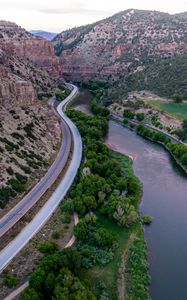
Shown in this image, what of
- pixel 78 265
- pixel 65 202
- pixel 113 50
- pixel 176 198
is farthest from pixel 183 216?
pixel 113 50

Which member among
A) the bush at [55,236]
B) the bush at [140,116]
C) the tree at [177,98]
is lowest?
the bush at [140,116]

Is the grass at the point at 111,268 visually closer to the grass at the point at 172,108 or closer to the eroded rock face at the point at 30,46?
the grass at the point at 172,108

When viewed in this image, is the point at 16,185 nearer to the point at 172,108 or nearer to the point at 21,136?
the point at 21,136

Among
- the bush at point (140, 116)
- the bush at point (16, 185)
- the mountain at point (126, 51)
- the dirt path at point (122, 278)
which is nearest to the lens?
the dirt path at point (122, 278)

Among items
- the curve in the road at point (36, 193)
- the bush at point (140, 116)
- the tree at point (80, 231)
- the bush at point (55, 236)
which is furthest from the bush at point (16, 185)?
the bush at point (140, 116)

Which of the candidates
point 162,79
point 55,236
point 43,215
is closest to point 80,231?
point 55,236

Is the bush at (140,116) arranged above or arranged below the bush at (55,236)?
below

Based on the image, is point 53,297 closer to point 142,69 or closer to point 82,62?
point 142,69

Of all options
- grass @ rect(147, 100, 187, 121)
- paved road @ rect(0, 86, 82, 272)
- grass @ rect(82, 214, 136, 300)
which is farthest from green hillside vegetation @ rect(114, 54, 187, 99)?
grass @ rect(82, 214, 136, 300)

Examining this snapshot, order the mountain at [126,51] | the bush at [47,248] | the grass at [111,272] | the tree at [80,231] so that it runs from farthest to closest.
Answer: the mountain at [126,51], the tree at [80,231], the bush at [47,248], the grass at [111,272]
